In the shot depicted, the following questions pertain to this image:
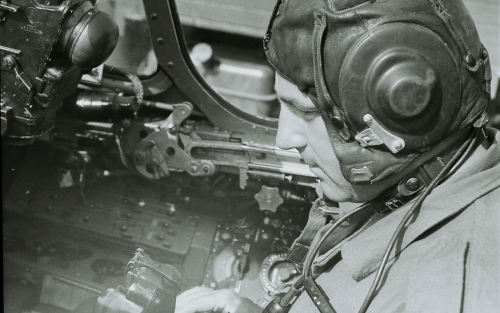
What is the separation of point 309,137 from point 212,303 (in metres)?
0.68

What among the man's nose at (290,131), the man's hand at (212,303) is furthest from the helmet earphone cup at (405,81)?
the man's hand at (212,303)

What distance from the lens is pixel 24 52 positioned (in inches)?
74.2

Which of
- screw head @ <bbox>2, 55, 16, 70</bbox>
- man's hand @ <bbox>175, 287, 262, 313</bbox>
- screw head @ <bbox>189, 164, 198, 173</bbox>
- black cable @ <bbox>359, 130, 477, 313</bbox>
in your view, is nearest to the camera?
black cable @ <bbox>359, 130, 477, 313</bbox>

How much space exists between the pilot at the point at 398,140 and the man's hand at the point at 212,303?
328 mm

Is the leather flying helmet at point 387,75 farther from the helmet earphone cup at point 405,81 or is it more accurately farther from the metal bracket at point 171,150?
the metal bracket at point 171,150

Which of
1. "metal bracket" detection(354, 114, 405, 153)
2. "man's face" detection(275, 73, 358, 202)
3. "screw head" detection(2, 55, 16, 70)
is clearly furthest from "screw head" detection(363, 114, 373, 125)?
"screw head" detection(2, 55, 16, 70)

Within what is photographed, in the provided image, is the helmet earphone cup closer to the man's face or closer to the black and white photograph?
the black and white photograph

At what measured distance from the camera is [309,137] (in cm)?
143

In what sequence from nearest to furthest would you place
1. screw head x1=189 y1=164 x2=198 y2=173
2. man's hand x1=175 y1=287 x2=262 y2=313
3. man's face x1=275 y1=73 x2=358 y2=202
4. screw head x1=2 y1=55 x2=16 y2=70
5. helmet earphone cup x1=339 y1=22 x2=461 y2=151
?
helmet earphone cup x1=339 y1=22 x2=461 y2=151, man's face x1=275 y1=73 x2=358 y2=202, man's hand x1=175 y1=287 x2=262 y2=313, screw head x1=2 y1=55 x2=16 y2=70, screw head x1=189 y1=164 x2=198 y2=173

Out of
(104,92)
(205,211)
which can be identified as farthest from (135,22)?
(205,211)

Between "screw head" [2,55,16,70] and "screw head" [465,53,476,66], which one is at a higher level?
"screw head" [465,53,476,66]

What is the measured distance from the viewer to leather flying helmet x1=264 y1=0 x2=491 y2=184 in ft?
3.70

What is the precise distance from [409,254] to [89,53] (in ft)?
4.41

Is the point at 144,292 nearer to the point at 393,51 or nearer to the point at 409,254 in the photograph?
the point at 409,254
